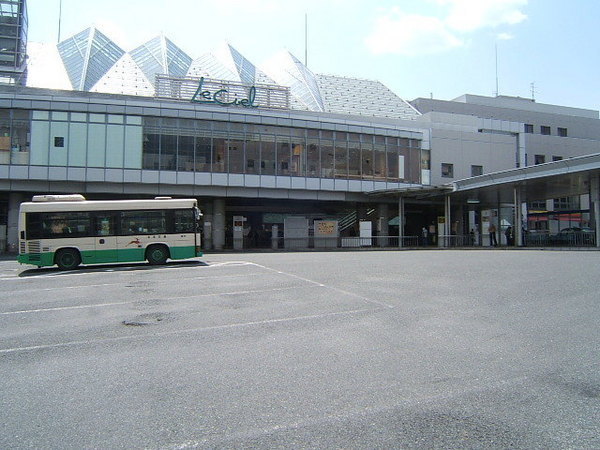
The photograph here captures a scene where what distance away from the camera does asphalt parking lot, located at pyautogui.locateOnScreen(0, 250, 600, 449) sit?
348 cm

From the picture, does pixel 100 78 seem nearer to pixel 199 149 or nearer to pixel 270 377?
pixel 199 149

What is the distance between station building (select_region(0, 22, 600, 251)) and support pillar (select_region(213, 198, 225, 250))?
0.36ft

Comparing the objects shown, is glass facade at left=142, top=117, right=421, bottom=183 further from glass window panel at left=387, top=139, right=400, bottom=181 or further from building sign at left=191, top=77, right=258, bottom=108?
building sign at left=191, top=77, right=258, bottom=108

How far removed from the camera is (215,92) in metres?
34.6

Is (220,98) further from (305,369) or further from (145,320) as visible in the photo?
(305,369)

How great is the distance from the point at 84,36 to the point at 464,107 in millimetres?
44663

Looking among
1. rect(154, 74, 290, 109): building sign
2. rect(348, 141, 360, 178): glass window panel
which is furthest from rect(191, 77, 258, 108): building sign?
rect(348, 141, 360, 178): glass window panel

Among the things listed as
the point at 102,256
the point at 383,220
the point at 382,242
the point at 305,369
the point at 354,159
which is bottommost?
the point at 305,369

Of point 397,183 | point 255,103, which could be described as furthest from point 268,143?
point 397,183

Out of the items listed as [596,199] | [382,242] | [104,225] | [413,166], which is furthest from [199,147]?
[596,199]

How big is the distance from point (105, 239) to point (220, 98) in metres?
20.0

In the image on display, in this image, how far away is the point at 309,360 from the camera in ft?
17.3

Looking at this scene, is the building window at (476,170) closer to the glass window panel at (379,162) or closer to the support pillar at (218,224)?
the glass window panel at (379,162)

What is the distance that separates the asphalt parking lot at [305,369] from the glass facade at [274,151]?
76.8 feet
